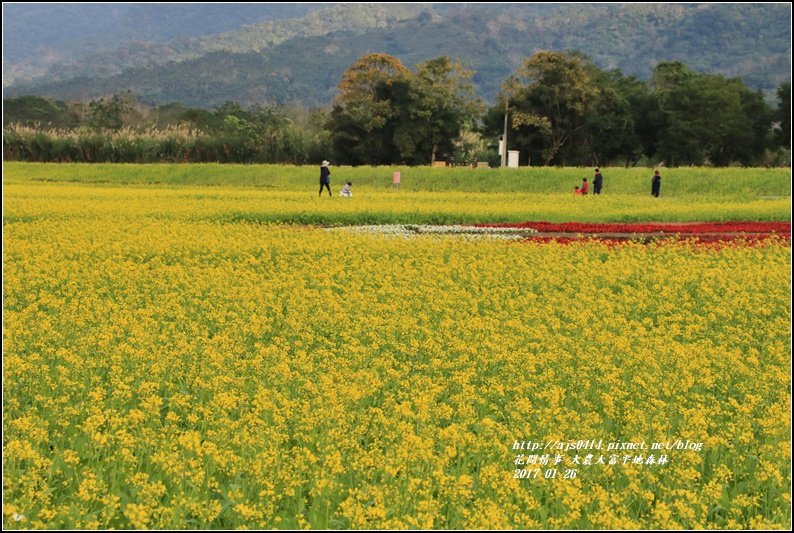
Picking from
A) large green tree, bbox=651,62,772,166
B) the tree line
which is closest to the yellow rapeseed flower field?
the tree line

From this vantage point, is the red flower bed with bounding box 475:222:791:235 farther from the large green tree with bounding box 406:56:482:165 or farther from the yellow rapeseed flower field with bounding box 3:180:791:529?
the large green tree with bounding box 406:56:482:165

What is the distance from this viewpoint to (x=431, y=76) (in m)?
58.1

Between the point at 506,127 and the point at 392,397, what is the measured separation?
164 feet

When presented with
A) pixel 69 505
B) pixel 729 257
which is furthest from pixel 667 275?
pixel 69 505

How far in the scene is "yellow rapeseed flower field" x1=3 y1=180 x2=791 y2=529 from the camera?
539 centimetres

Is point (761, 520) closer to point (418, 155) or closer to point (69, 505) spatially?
point (69, 505)

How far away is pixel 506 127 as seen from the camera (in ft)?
182

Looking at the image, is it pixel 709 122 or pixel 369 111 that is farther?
pixel 709 122

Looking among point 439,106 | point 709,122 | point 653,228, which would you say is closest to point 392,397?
point 653,228

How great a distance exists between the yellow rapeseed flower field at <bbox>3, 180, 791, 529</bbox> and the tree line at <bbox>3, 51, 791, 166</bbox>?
42934mm

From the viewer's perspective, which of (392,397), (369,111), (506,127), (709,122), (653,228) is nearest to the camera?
(392,397)

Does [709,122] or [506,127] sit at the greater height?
[709,122]

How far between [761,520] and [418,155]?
5273 cm

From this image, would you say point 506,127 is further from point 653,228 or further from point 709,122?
point 653,228
